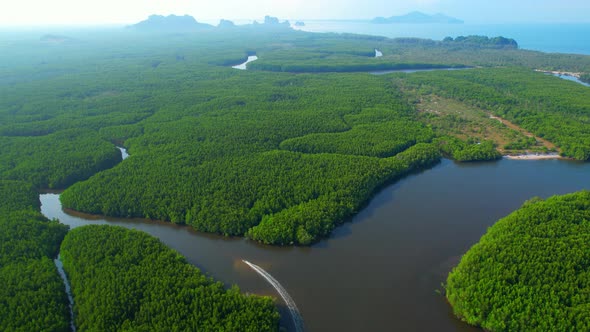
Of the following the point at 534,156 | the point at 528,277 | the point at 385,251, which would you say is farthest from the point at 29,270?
the point at 534,156

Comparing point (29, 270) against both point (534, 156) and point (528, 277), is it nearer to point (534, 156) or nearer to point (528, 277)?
point (528, 277)

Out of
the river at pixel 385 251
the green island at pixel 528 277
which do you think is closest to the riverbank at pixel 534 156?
the river at pixel 385 251

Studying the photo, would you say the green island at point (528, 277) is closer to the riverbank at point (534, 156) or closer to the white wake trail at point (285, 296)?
the white wake trail at point (285, 296)

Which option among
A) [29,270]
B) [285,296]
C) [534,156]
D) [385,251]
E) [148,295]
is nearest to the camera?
[148,295]

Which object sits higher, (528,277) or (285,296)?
(528,277)

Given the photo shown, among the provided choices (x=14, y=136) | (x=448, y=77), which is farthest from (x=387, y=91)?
(x=14, y=136)

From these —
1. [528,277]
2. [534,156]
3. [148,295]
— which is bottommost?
[148,295]
